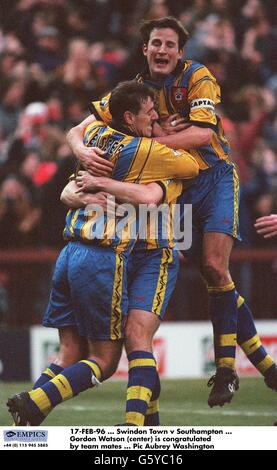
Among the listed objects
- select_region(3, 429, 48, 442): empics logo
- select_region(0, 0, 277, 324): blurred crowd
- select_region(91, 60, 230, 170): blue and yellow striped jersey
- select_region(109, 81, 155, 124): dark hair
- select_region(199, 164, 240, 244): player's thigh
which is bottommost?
select_region(3, 429, 48, 442): empics logo

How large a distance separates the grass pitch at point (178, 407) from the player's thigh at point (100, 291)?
1.27 metres

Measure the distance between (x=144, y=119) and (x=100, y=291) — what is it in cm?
87

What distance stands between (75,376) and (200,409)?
2.28 meters

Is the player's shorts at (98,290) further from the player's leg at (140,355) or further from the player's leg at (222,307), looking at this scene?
the player's leg at (222,307)

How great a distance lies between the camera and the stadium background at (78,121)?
10.5 metres

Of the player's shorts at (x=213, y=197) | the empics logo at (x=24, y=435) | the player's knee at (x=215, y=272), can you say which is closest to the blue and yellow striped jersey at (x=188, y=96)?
the player's shorts at (x=213, y=197)

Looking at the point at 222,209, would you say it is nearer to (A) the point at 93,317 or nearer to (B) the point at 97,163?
(B) the point at 97,163

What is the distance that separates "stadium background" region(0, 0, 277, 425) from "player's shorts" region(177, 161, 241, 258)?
202cm

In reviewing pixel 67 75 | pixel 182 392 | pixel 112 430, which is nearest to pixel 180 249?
pixel 112 430

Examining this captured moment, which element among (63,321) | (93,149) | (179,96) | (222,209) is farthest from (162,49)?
(63,321)

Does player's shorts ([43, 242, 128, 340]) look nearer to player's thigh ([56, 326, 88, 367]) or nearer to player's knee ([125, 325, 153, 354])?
player's knee ([125, 325, 153, 354])

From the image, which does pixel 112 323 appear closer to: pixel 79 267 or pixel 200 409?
pixel 79 267

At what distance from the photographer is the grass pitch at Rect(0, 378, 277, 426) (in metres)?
7.46

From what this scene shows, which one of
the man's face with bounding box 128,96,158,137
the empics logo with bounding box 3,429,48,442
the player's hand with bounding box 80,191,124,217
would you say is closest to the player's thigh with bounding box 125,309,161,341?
the player's hand with bounding box 80,191,124,217
